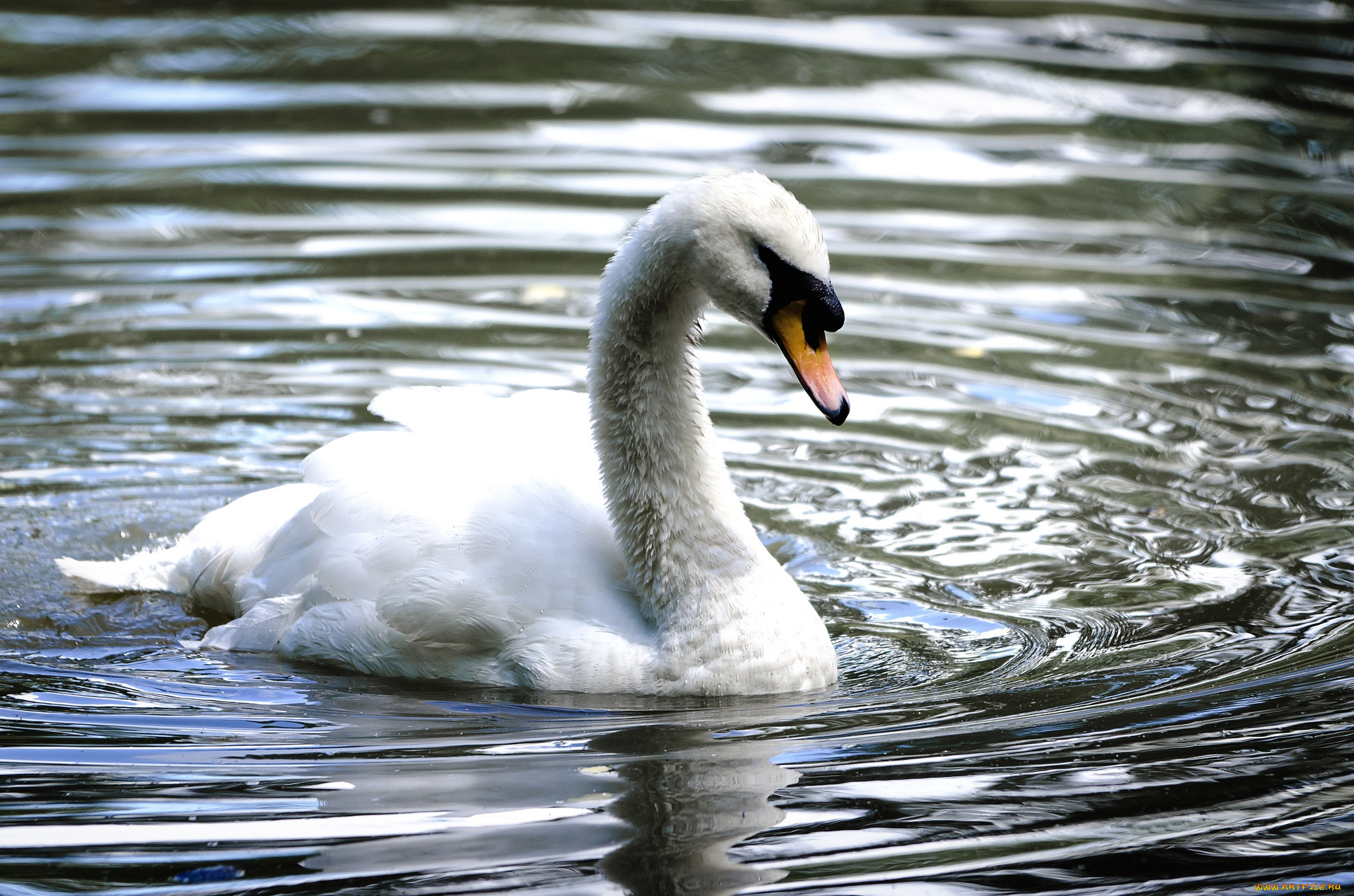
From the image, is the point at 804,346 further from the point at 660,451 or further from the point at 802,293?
the point at 660,451

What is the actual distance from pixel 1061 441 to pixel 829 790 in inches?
127

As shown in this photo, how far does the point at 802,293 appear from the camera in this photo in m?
4.73

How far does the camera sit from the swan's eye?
4.70 metres

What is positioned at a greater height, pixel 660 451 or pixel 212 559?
pixel 660 451

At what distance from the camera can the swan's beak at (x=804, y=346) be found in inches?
189

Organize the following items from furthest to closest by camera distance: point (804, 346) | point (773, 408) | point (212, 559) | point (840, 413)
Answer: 1. point (773, 408)
2. point (212, 559)
3. point (804, 346)
4. point (840, 413)

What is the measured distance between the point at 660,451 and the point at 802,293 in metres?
0.69

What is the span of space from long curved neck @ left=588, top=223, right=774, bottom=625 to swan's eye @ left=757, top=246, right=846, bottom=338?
27 centimetres

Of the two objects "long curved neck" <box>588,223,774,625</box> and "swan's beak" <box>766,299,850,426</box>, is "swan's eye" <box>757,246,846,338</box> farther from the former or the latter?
"long curved neck" <box>588,223,774,625</box>

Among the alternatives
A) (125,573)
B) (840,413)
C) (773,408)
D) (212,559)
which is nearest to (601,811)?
(840,413)

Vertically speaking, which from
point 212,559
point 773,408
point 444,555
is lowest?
point 212,559

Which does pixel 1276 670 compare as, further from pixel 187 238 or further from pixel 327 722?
pixel 187 238

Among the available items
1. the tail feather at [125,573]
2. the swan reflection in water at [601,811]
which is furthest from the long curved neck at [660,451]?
the tail feather at [125,573]

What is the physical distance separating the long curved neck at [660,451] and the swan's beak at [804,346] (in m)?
0.27
